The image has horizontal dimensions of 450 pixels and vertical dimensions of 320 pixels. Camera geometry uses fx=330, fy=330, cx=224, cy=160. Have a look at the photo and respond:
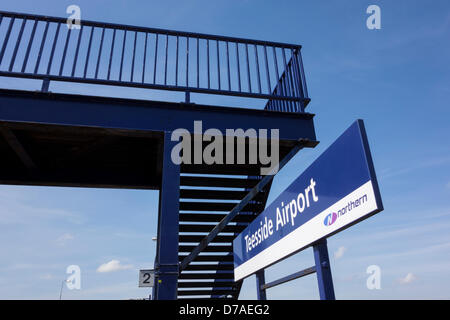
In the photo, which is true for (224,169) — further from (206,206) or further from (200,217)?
(200,217)

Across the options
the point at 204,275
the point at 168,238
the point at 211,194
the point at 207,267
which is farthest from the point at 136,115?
the point at 204,275

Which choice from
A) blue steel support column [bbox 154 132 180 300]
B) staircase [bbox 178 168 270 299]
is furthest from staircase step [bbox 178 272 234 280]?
blue steel support column [bbox 154 132 180 300]

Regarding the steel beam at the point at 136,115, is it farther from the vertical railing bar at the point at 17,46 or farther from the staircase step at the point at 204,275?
the staircase step at the point at 204,275

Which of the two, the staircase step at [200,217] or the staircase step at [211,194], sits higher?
the staircase step at [211,194]

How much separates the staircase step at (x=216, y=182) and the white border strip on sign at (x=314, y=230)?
6.29 feet

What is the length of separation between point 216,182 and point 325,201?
350 cm

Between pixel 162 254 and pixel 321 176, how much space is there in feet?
6.61

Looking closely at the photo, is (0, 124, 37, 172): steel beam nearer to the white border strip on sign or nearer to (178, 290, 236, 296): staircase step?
the white border strip on sign

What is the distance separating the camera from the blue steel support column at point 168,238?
3.56 meters

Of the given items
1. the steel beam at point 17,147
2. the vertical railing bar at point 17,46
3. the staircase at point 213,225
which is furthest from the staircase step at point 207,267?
the vertical railing bar at point 17,46

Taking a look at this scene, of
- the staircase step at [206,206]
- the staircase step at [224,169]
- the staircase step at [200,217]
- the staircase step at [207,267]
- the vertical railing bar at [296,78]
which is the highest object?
the vertical railing bar at [296,78]
